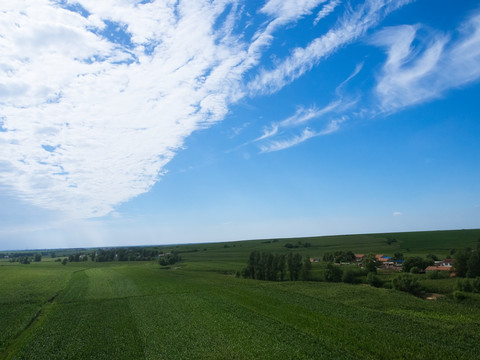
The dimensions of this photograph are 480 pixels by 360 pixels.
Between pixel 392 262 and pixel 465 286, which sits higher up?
pixel 465 286

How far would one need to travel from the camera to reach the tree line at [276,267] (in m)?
84.2

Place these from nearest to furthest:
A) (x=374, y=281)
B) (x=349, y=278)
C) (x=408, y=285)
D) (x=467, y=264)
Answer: (x=408, y=285) < (x=374, y=281) < (x=467, y=264) < (x=349, y=278)

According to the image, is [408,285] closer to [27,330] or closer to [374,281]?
[374,281]

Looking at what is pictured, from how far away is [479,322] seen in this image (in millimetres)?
32969

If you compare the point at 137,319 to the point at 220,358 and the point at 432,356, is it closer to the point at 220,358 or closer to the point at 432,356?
the point at 220,358

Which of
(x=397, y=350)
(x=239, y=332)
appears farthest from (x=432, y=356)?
(x=239, y=332)

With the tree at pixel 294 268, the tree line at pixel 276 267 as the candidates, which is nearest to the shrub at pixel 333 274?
the tree line at pixel 276 267

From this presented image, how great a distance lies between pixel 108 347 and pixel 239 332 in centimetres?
1334

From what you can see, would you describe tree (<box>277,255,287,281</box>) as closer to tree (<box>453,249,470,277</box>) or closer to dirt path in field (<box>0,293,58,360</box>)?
tree (<box>453,249,470,277</box>)

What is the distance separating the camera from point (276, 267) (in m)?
88.5

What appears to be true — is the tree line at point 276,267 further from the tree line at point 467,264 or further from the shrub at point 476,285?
the shrub at point 476,285

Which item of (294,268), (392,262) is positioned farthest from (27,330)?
(392,262)

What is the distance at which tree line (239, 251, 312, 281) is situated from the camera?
84.2m

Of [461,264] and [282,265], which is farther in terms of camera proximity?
[282,265]
